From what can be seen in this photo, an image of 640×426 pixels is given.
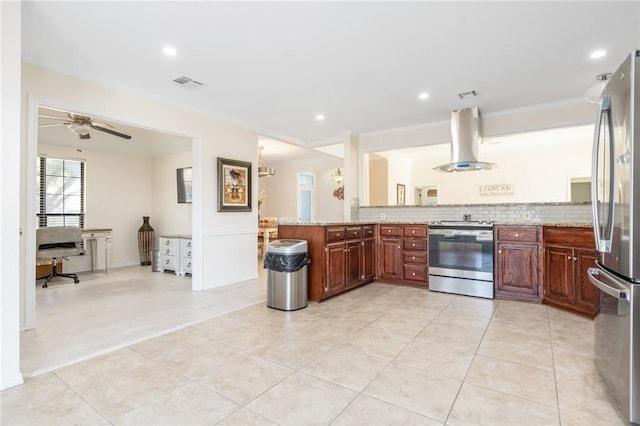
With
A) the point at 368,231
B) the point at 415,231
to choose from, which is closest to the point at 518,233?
the point at 415,231

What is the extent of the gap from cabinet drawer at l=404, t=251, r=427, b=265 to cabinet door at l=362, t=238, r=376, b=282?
0.49m

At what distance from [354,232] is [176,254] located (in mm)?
3288

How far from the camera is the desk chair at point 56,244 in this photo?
4.70m

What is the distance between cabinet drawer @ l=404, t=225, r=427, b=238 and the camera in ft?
14.7

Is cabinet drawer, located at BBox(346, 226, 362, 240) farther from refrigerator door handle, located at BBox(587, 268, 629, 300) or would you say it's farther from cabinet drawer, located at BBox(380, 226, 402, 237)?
refrigerator door handle, located at BBox(587, 268, 629, 300)

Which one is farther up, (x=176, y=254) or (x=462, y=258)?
(x=462, y=258)

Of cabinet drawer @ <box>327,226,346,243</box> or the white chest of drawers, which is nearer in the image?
cabinet drawer @ <box>327,226,346,243</box>

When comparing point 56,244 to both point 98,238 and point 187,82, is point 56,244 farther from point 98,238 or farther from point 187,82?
point 187,82

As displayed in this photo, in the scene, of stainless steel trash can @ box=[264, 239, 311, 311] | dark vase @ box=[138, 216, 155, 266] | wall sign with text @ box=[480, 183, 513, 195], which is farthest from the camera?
wall sign with text @ box=[480, 183, 513, 195]

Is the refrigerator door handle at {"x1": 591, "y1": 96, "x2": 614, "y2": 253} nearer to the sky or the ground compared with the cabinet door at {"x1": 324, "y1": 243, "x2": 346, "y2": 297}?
nearer to the sky

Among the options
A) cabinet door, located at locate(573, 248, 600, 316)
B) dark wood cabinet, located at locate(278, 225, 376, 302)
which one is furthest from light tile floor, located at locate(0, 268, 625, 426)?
dark wood cabinet, located at locate(278, 225, 376, 302)

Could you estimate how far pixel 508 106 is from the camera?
4254mm

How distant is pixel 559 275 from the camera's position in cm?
348

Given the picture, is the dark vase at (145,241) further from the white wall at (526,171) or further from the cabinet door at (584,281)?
the cabinet door at (584,281)
